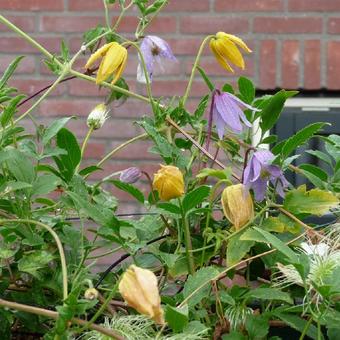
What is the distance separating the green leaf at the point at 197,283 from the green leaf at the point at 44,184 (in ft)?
0.62

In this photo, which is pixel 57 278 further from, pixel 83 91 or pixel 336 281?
pixel 83 91

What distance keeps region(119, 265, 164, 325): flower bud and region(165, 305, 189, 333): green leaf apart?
21 millimetres

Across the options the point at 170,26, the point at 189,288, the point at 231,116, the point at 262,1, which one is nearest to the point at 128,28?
the point at 170,26

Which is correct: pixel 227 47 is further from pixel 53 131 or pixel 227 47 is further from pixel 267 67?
A: pixel 267 67

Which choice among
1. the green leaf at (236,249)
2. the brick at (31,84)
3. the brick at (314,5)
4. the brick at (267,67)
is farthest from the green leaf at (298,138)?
the brick at (31,84)

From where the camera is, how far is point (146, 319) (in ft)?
3.05

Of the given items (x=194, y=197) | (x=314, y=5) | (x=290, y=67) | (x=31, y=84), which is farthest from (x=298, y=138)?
(x=31, y=84)

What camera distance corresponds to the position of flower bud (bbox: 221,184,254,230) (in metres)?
1.01

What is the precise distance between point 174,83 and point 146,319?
2.32 metres

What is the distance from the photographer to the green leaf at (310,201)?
1037mm

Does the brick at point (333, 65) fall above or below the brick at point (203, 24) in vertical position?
below

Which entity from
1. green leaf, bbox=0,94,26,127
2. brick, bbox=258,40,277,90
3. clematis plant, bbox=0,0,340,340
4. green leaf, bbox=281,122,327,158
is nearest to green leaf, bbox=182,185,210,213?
clematis plant, bbox=0,0,340,340

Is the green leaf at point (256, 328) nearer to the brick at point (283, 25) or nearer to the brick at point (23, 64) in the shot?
the brick at point (283, 25)

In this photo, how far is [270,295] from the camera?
3.22ft
